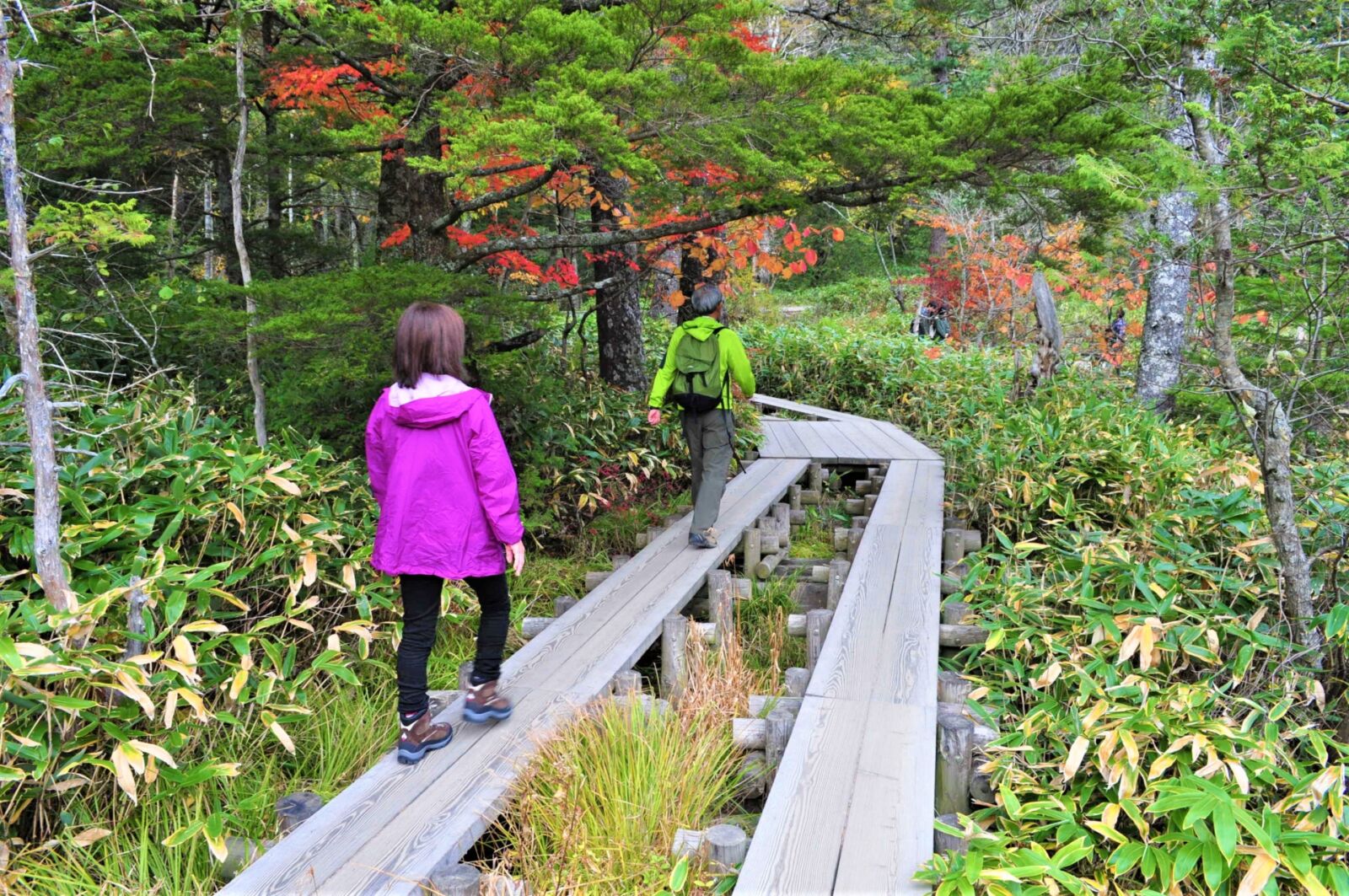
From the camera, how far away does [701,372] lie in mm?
5293

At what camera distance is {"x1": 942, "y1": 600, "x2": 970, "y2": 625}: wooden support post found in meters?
4.27

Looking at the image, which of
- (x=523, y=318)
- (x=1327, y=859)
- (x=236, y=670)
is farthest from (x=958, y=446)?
(x=236, y=670)

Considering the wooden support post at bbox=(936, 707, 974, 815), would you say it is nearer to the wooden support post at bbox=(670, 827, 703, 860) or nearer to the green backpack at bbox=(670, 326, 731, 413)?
the wooden support post at bbox=(670, 827, 703, 860)

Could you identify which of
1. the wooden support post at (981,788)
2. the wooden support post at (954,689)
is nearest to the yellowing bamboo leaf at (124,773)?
the wooden support post at (981,788)

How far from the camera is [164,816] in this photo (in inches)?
113

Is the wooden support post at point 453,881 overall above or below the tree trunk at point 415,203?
below

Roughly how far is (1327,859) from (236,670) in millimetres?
3732

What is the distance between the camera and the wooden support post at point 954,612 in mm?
4273

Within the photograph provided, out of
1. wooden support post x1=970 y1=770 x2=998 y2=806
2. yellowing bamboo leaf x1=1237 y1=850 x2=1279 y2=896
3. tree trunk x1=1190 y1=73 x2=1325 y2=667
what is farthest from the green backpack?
yellowing bamboo leaf x1=1237 y1=850 x2=1279 y2=896

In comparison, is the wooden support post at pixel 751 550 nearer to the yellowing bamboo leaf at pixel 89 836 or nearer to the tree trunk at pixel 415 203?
the tree trunk at pixel 415 203

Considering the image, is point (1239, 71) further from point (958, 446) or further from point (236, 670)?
point (236, 670)

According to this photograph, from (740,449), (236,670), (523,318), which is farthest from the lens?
(740,449)

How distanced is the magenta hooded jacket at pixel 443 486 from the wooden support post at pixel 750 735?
1.18 metres

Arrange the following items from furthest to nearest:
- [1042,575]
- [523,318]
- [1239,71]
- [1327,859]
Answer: [523,318], [1042,575], [1239,71], [1327,859]
